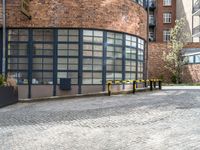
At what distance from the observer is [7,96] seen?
44.7ft

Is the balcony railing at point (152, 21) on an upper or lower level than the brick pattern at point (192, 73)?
upper

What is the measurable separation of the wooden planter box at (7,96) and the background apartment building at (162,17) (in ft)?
111

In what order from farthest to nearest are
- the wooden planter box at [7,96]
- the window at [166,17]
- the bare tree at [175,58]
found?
1. the window at [166,17]
2. the bare tree at [175,58]
3. the wooden planter box at [7,96]

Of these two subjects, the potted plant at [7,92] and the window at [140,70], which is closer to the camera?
the potted plant at [7,92]

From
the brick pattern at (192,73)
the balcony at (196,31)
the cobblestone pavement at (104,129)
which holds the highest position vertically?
the balcony at (196,31)

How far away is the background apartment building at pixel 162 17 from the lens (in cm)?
4522

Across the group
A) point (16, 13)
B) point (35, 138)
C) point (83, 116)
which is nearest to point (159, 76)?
point (16, 13)

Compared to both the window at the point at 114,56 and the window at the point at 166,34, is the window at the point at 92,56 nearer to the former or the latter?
the window at the point at 114,56

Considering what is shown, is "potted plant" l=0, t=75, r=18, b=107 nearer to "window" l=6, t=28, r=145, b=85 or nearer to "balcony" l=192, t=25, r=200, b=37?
"window" l=6, t=28, r=145, b=85

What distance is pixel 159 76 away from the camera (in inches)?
1272

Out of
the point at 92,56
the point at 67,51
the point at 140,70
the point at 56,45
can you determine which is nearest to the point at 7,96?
the point at 56,45

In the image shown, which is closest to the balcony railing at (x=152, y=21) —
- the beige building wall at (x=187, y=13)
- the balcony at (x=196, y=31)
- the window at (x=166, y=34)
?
the window at (x=166, y=34)

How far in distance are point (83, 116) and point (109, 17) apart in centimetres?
937

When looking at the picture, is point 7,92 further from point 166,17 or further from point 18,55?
point 166,17
